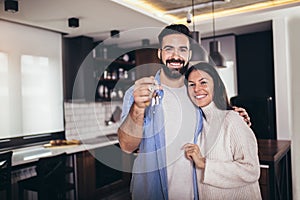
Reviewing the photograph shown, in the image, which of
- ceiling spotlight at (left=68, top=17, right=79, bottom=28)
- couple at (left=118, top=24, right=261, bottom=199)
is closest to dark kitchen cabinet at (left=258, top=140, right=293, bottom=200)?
couple at (left=118, top=24, right=261, bottom=199)

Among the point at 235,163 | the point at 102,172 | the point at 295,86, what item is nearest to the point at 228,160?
the point at 235,163

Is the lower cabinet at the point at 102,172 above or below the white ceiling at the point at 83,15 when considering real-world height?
below

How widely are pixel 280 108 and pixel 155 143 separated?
3.69 ft

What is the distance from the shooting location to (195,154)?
1182 millimetres

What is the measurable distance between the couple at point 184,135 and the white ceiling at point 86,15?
0.46 metres

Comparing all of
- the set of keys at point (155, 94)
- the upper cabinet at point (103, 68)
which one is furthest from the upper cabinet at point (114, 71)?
the set of keys at point (155, 94)

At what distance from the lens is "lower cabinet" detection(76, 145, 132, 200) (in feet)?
4.15

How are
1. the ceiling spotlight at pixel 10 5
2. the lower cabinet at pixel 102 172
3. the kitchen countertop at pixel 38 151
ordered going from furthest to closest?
the kitchen countertop at pixel 38 151
the ceiling spotlight at pixel 10 5
the lower cabinet at pixel 102 172

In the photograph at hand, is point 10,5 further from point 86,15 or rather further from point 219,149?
point 219,149

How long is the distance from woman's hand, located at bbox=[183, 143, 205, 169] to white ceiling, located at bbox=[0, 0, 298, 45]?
70 cm

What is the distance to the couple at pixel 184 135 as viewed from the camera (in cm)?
117

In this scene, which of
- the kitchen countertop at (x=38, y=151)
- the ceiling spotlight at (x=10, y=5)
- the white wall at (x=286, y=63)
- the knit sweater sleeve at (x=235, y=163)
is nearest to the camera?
the knit sweater sleeve at (x=235, y=163)

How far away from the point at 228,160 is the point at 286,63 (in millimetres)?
875

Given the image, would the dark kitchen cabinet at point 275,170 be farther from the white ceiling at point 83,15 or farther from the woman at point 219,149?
the white ceiling at point 83,15
